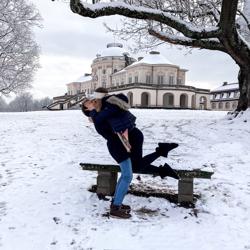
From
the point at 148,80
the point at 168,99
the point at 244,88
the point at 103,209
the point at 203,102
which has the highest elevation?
the point at 148,80

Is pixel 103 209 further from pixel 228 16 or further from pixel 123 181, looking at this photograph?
pixel 228 16

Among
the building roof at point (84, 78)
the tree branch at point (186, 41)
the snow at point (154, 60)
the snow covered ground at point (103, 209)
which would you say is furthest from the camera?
the building roof at point (84, 78)

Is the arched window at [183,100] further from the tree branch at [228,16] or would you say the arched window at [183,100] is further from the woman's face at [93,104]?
the woman's face at [93,104]

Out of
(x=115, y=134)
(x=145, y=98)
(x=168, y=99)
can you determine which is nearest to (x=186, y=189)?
(x=115, y=134)

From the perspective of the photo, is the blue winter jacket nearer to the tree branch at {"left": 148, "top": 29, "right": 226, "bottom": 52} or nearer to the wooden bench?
the wooden bench

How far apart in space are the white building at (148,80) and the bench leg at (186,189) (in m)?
47.3

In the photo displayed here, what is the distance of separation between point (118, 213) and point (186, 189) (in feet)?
4.14

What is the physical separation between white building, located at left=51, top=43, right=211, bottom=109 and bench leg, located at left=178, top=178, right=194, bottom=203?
155 ft

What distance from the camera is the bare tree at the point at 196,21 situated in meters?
10.7

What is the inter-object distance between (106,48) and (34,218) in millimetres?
80400

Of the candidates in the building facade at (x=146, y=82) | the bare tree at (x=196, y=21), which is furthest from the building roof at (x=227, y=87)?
the bare tree at (x=196, y=21)

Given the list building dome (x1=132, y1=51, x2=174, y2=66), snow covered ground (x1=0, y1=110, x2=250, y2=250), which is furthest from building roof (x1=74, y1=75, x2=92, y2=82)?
snow covered ground (x1=0, y1=110, x2=250, y2=250)

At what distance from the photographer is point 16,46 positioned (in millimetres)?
25203

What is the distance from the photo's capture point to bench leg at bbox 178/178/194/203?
6.08m
